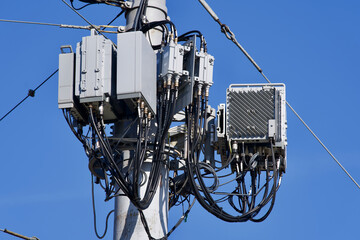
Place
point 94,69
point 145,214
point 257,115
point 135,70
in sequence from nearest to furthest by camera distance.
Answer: point 135,70
point 94,69
point 145,214
point 257,115

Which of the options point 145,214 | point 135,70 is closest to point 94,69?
point 135,70

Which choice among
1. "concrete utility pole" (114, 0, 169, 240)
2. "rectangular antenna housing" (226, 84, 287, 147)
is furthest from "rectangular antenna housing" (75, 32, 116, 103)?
"rectangular antenna housing" (226, 84, 287, 147)

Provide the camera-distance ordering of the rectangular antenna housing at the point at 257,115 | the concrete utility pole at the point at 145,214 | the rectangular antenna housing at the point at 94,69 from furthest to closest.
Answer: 1. the rectangular antenna housing at the point at 257,115
2. the concrete utility pole at the point at 145,214
3. the rectangular antenna housing at the point at 94,69

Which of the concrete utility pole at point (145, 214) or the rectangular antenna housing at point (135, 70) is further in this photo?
the concrete utility pole at point (145, 214)

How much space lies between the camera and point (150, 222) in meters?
17.0

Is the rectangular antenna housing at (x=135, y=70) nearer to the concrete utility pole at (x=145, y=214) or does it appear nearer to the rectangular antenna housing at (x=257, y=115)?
the concrete utility pole at (x=145, y=214)

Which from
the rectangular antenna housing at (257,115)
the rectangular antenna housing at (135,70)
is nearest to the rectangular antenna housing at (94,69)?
the rectangular antenna housing at (135,70)

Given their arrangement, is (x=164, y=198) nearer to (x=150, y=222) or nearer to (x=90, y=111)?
(x=150, y=222)

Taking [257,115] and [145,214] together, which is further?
[257,115]

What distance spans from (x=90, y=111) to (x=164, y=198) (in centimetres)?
224

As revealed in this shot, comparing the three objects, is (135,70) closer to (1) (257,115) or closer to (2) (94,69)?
(2) (94,69)

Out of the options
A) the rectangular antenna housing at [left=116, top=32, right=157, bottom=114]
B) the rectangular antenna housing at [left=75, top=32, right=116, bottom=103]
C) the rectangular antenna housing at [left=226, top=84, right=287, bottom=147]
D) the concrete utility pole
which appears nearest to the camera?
the rectangular antenna housing at [left=116, top=32, right=157, bottom=114]

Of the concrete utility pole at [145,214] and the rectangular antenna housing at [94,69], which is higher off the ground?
the rectangular antenna housing at [94,69]

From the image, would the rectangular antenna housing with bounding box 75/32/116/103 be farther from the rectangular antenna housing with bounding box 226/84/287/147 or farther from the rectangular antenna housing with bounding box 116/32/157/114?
the rectangular antenna housing with bounding box 226/84/287/147
